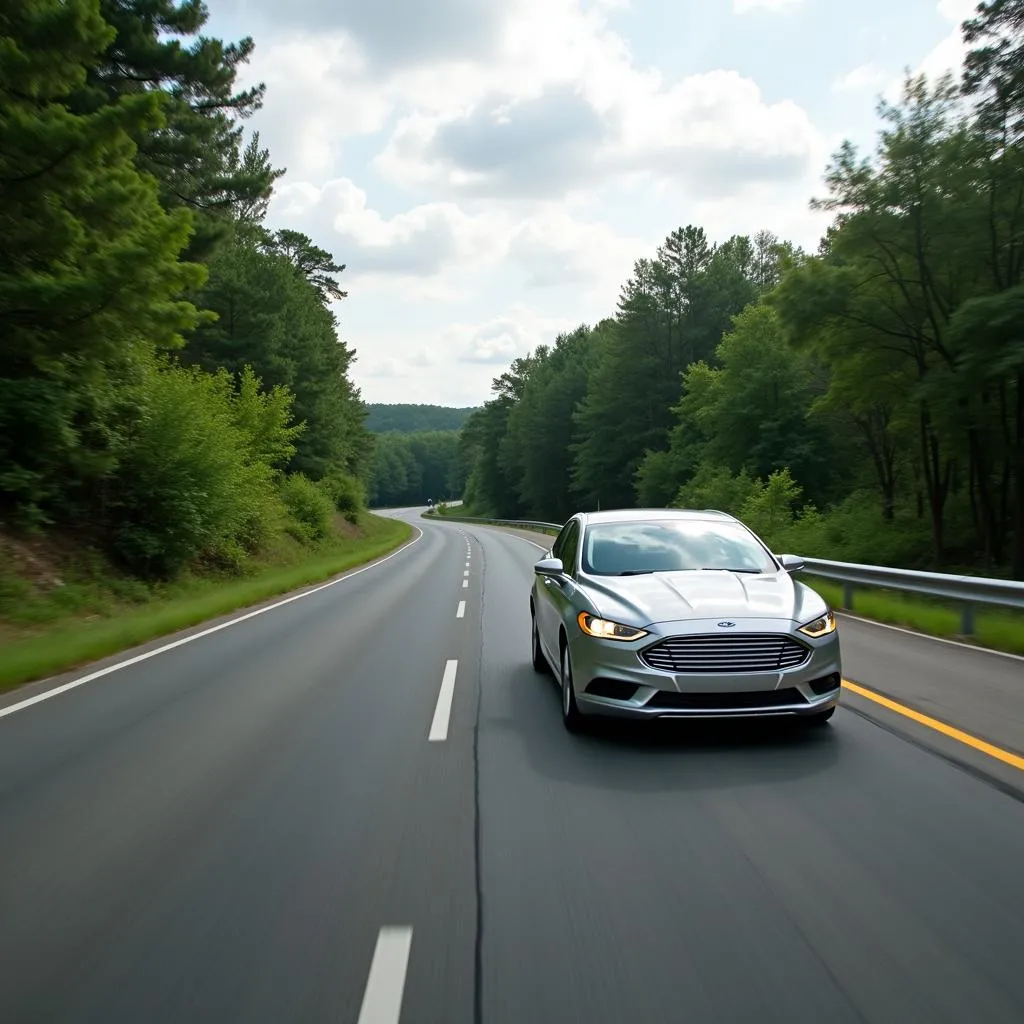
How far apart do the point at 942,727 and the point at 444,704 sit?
12.9 ft

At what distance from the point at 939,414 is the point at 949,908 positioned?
71.0 feet

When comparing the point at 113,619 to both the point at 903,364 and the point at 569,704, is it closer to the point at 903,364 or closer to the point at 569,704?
the point at 569,704

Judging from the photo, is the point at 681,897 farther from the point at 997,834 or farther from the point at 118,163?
the point at 118,163

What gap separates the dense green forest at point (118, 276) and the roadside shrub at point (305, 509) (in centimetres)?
835

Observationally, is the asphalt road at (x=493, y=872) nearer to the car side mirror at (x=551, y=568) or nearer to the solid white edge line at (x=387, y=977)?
the solid white edge line at (x=387, y=977)

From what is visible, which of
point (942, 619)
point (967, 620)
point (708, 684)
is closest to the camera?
point (708, 684)

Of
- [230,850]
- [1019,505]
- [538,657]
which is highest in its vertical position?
[230,850]

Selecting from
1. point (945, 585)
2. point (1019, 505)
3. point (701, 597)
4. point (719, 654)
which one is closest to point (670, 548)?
point (701, 597)

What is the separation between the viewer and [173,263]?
15.1 m

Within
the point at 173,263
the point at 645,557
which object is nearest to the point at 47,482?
the point at 173,263

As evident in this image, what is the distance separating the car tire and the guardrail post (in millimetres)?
5862

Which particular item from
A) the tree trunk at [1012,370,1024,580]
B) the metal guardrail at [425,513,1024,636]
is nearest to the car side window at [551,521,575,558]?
the metal guardrail at [425,513,1024,636]

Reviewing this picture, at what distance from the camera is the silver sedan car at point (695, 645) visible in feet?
19.8

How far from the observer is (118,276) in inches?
561
